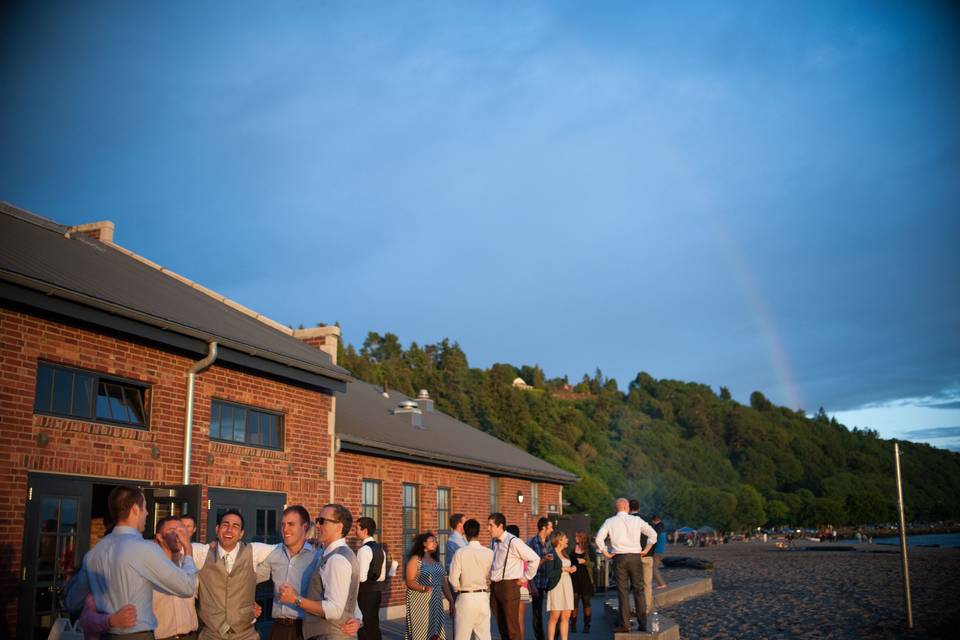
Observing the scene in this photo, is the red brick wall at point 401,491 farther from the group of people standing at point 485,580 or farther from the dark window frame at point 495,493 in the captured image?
the group of people standing at point 485,580

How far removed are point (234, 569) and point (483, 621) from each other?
3.28 metres

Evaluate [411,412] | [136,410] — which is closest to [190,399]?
[136,410]

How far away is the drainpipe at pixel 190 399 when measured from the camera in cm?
1111

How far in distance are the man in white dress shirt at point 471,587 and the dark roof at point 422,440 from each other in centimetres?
690

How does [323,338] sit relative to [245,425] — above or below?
above

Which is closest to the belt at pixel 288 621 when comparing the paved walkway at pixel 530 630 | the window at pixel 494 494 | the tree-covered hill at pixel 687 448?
the paved walkway at pixel 530 630

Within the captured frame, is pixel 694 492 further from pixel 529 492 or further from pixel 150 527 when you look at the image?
pixel 150 527

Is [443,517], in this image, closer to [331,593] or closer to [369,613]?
[369,613]

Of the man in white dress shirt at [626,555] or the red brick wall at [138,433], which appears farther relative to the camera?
the man in white dress shirt at [626,555]

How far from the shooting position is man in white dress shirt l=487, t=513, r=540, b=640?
9.54 metres

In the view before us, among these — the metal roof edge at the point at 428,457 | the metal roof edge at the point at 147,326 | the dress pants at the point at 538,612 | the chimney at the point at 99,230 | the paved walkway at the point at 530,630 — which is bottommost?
the paved walkway at the point at 530,630

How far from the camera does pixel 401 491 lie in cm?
1775

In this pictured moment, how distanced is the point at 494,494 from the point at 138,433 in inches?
533

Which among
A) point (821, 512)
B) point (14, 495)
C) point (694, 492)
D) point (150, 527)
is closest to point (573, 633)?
point (150, 527)
